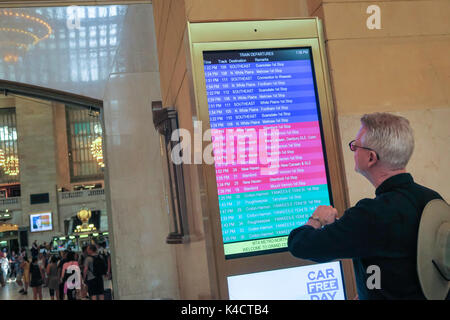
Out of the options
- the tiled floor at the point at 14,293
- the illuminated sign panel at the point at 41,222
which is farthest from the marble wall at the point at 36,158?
the tiled floor at the point at 14,293

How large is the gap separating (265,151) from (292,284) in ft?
1.90

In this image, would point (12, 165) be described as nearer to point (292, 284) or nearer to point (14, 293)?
point (14, 293)

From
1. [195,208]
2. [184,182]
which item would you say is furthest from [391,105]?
[184,182]

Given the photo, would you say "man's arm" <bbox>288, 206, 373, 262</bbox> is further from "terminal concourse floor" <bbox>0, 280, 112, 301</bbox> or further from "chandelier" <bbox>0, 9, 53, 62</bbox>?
"terminal concourse floor" <bbox>0, 280, 112, 301</bbox>

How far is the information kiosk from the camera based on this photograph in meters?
1.97

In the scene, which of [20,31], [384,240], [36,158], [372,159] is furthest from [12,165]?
[384,240]

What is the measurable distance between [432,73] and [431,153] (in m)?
0.42

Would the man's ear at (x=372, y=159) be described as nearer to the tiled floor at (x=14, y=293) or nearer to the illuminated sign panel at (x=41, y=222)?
the tiled floor at (x=14, y=293)

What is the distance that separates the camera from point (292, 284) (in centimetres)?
197

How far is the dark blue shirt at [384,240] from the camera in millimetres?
1406

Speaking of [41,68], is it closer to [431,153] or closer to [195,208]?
[195,208]

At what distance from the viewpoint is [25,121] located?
30938 mm

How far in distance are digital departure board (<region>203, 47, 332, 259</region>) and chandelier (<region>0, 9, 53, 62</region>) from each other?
6416mm

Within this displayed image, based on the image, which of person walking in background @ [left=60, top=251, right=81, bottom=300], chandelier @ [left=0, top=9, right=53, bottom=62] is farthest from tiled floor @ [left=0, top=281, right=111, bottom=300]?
chandelier @ [left=0, top=9, right=53, bottom=62]
